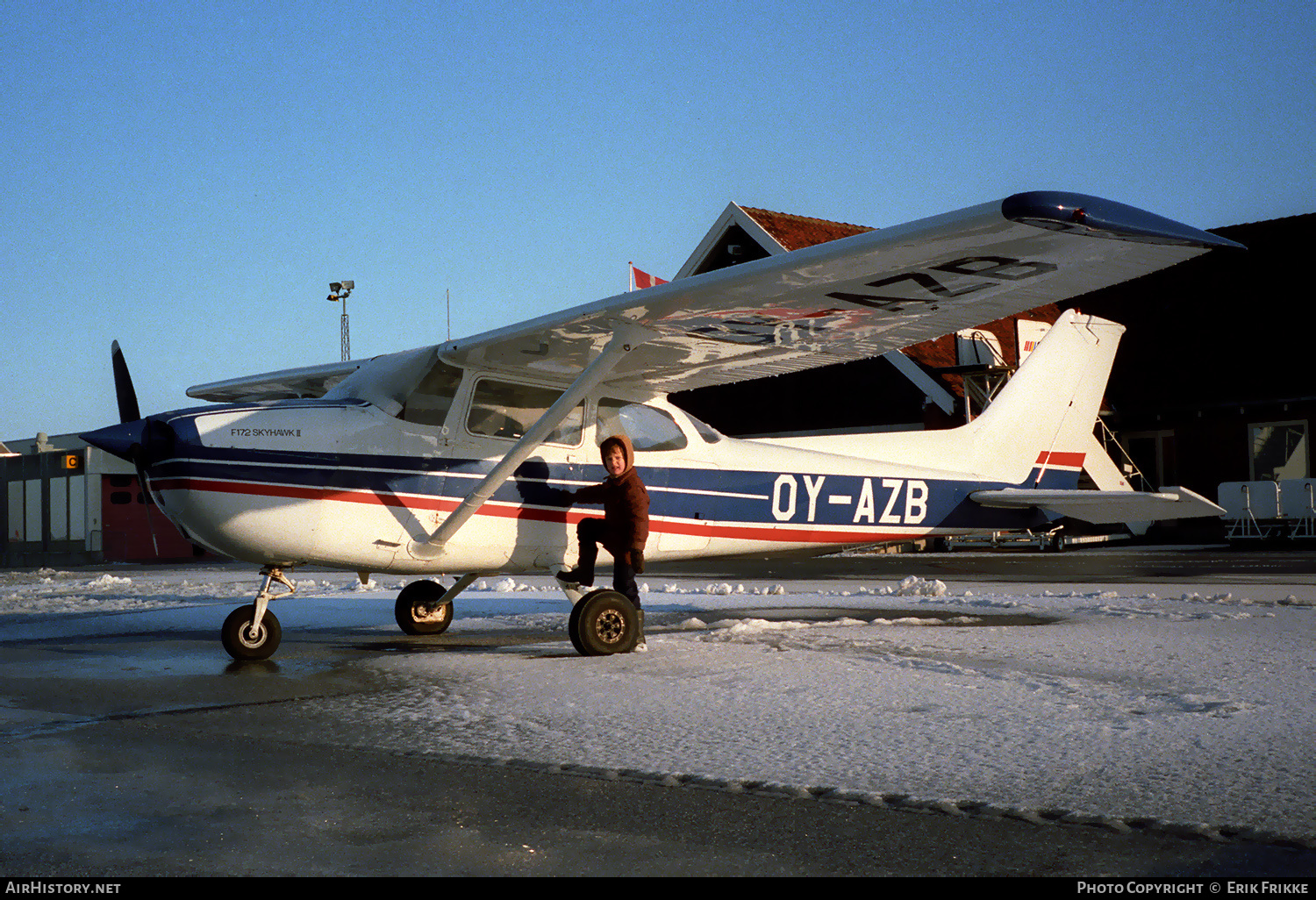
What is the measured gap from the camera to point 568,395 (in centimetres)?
684

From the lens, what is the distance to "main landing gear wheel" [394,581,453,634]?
27.9 ft

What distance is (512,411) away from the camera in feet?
25.0

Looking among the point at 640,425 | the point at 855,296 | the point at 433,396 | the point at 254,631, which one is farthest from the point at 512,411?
the point at 855,296

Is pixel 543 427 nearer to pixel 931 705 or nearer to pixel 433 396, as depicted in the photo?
pixel 433 396

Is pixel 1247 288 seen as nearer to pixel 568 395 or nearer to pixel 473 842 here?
pixel 568 395

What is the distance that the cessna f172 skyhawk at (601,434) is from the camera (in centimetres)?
569

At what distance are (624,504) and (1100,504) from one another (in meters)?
4.61

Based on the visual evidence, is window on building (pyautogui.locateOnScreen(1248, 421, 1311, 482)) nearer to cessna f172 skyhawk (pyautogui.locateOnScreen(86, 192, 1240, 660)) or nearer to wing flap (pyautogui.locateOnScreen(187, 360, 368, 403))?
cessna f172 skyhawk (pyautogui.locateOnScreen(86, 192, 1240, 660))

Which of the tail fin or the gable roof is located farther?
the gable roof

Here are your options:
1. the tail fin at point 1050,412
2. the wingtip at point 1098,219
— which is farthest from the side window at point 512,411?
the tail fin at point 1050,412

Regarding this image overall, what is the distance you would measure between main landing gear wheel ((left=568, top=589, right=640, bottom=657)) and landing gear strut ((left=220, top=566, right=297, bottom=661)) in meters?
1.93

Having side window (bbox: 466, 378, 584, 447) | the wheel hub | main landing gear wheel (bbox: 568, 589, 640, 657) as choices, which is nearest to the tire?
side window (bbox: 466, 378, 584, 447)

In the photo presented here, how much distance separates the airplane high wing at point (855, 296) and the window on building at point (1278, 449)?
2027cm
